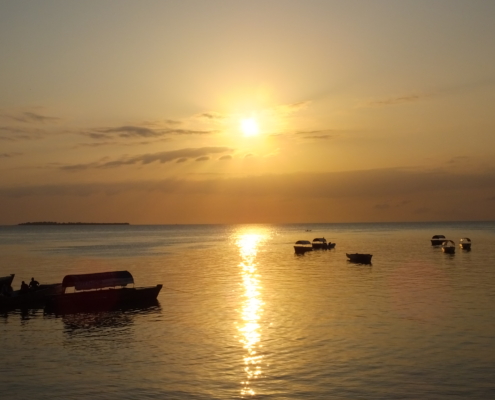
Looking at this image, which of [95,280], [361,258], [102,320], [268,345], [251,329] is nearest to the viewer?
[268,345]

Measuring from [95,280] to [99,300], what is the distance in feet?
6.43

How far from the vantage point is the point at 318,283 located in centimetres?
6425

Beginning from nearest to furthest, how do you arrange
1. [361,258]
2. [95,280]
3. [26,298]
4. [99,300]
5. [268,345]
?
[268,345], [99,300], [26,298], [95,280], [361,258]

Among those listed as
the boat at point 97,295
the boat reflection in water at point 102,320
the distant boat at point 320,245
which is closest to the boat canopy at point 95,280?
the boat at point 97,295

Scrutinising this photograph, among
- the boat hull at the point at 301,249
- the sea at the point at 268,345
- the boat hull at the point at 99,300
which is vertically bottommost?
the sea at the point at 268,345

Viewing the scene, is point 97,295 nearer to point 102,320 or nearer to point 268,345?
point 102,320

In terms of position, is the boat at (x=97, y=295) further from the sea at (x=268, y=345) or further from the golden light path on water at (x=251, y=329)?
the golden light path on water at (x=251, y=329)

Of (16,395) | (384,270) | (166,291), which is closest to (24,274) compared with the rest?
(166,291)

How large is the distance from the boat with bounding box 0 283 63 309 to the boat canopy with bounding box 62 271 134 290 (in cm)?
168

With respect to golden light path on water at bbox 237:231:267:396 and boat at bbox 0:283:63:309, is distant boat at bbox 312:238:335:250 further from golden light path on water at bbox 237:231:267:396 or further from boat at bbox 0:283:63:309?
boat at bbox 0:283:63:309

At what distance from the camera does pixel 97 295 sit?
48.4 metres

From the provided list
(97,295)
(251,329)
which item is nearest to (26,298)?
(97,295)

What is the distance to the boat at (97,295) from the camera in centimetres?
4700

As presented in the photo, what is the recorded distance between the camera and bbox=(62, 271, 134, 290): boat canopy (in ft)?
159
